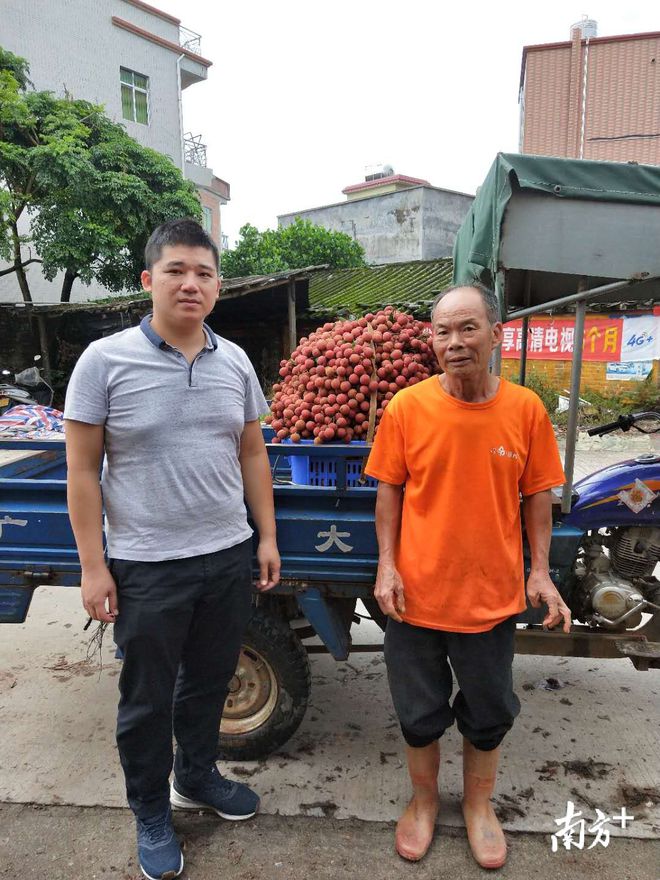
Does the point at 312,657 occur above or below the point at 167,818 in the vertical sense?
below

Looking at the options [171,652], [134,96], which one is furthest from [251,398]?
[134,96]

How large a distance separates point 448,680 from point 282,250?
18531mm

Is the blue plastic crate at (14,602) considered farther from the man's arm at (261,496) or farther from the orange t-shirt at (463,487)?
the orange t-shirt at (463,487)

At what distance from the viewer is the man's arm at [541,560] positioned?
189cm

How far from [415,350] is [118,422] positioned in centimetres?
128

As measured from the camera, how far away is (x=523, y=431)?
1.82 meters

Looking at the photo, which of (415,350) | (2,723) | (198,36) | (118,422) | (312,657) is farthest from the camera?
(198,36)

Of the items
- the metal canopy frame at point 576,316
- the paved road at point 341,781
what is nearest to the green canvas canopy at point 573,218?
the metal canopy frame at point 576,316

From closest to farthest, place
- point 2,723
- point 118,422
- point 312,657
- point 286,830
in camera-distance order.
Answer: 1. point 118,422
2. point 286,830
3. point 2,723
4. point 312,657

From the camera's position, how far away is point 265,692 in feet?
8.00

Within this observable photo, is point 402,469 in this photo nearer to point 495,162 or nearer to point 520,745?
point 495,162

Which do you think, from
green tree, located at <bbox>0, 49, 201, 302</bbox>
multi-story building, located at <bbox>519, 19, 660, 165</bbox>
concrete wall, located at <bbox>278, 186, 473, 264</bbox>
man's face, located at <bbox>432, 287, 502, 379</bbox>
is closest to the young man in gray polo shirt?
man's face, located at <bbox>432, 287, 502, 379</bbox>

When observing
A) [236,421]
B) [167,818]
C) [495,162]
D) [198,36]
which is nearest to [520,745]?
[167,818]

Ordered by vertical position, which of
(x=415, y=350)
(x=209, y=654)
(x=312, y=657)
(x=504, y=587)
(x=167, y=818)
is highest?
(x=415, y=350)
